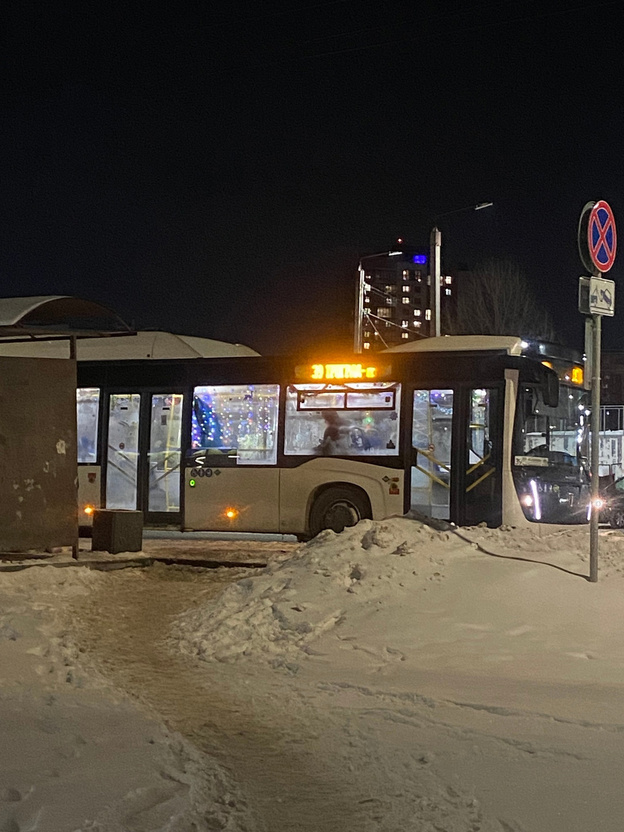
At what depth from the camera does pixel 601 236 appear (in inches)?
414

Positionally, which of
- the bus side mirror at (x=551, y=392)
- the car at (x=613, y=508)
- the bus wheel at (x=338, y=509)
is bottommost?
the car at (x=613, y=508)

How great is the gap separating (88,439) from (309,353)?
4.66 meters

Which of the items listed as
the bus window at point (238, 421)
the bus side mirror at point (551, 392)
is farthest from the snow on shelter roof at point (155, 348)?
the bus side mirror at point (551, 392)

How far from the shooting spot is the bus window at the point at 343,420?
17.6 m

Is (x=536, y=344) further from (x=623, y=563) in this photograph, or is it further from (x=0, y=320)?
(x=0, y=320)

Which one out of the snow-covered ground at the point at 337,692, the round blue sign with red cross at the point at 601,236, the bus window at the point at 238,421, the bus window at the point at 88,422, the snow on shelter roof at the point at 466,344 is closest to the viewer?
the snow-covered ground at the point at 337,692

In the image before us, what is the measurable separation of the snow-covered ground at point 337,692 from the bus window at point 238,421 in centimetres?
562

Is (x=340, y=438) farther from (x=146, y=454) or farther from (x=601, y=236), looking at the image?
(x=601, y=236)

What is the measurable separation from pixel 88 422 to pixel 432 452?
6825 mm

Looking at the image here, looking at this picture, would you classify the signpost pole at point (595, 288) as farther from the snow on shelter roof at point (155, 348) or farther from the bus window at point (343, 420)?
the snow on shelter roof at point (155, 348)

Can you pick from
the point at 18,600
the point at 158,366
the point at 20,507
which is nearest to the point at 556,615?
the point at 18,600

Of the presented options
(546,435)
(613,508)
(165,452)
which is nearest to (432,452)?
(546,435)

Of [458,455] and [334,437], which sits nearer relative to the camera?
[458,455]

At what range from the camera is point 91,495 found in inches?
773
